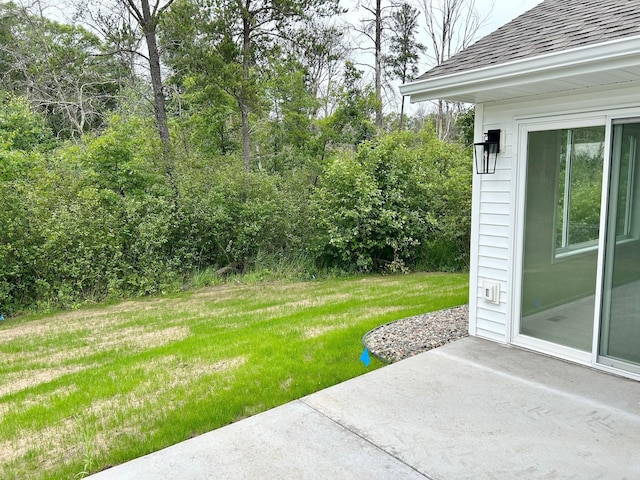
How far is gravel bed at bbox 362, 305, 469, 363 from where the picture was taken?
4.22 m

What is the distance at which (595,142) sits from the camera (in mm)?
3557

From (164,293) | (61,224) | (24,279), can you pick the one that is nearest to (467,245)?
(164,293)

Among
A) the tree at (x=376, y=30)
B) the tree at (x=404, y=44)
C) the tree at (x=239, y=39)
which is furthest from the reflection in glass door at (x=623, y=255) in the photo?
the tree at (x=404, y=44)

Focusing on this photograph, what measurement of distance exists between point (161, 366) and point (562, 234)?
369 centimetres

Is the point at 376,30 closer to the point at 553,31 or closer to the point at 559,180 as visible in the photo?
the point at 553,31

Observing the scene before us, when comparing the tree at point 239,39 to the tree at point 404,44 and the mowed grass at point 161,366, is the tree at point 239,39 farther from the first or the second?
the tree at point 404,44

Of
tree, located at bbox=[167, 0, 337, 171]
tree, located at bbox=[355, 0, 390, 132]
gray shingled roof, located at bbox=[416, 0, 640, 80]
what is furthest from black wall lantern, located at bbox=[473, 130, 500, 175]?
tree, located at bbox=[355, 0, 390, 132]

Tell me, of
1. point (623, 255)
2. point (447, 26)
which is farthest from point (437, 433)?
point (447, 26)

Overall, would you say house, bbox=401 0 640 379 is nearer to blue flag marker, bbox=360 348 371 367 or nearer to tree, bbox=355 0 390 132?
blue flag marker, bbox=360 348 371 367

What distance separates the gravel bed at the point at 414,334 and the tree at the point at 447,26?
759 inches

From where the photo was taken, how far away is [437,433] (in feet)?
9.23

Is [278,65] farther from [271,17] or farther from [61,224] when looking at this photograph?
[61,224]

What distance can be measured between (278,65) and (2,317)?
984 centimetres

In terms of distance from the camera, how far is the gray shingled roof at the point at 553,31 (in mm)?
3182
